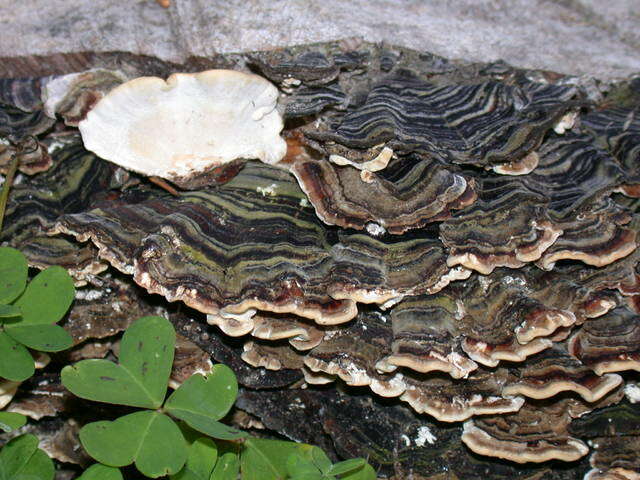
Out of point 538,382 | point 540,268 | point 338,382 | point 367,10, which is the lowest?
point 338,382

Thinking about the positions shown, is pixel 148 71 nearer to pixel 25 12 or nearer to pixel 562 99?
pixel 25 12

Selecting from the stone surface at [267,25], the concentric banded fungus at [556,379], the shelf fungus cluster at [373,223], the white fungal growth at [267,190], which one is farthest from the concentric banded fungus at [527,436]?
the stone surface at [267,25]

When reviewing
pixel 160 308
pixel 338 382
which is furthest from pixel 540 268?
pixel 160 308

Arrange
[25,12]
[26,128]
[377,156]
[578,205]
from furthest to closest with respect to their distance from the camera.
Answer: [25,12]
[26,128]
[578,205]
[377,156]

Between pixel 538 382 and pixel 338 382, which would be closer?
pixel 538 382

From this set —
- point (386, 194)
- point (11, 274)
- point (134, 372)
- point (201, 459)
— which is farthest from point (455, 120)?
point (11, 274)
